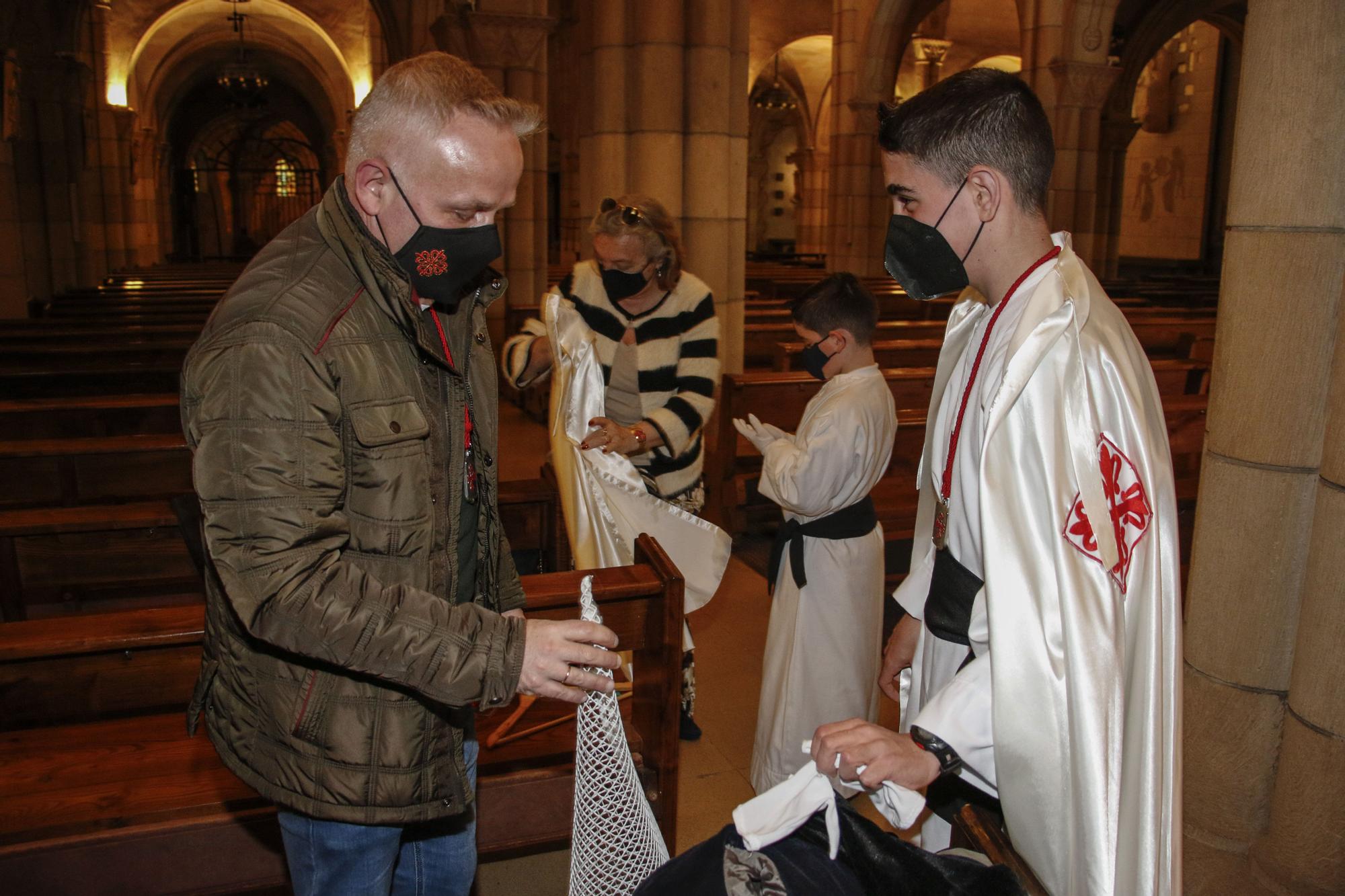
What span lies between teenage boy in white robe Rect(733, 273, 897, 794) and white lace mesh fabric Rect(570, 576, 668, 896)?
1.63m

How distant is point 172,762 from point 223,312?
68.3 inches

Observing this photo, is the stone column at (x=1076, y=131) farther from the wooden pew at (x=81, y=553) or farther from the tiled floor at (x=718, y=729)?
the wooden pew at (x=81, y=553)

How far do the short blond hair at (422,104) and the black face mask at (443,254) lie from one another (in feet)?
0.24

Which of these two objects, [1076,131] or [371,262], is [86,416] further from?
[1076,131]

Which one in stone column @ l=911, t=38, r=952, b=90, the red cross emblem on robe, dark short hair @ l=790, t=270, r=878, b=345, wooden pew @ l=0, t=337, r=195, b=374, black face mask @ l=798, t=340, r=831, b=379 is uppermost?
stone column @ l=911, t=38, r=952, b=90

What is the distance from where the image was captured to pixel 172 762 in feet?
9.06

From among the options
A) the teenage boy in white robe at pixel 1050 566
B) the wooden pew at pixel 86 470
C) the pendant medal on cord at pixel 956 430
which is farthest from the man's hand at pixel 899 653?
the wooden pew at pixel 86 470

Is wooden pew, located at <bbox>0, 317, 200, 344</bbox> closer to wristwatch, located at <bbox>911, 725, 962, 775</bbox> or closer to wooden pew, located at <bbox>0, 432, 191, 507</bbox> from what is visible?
wooden pew, located at <bbox>0, 432, 191, 507</bbox>

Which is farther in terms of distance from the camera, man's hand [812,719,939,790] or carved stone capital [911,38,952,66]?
carved stone capital [911,38,952,66]

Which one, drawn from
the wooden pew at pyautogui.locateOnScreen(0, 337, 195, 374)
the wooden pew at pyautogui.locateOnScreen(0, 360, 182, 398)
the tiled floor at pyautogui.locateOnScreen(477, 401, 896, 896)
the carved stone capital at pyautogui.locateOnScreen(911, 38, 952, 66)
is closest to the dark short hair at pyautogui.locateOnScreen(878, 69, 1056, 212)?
the tiled floor at pyautogui.locateOnScreen(477, 401, 896, 896)

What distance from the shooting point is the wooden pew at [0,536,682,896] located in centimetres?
236

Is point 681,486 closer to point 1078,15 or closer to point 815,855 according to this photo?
point 815,855

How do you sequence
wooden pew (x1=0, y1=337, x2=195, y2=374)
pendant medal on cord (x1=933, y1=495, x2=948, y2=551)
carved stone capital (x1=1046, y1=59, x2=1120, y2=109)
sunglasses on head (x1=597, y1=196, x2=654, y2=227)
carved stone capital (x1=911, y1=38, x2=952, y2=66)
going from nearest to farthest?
pendant medal on cord (x1=933, y1=495, x2=948, y2=551) → sunglasses on head (x1=597, y1=196, x2=654, y2=227) → wooden pew (x1=0, y1=337, x2=195, y2=374) → carved stone capital (x1=1046, y1=59, x2=1120, y2=109) → carved stone capital (x1=911, y1=38, x2=952, y2=66)

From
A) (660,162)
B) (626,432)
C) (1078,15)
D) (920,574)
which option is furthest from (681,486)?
(1078,15)
